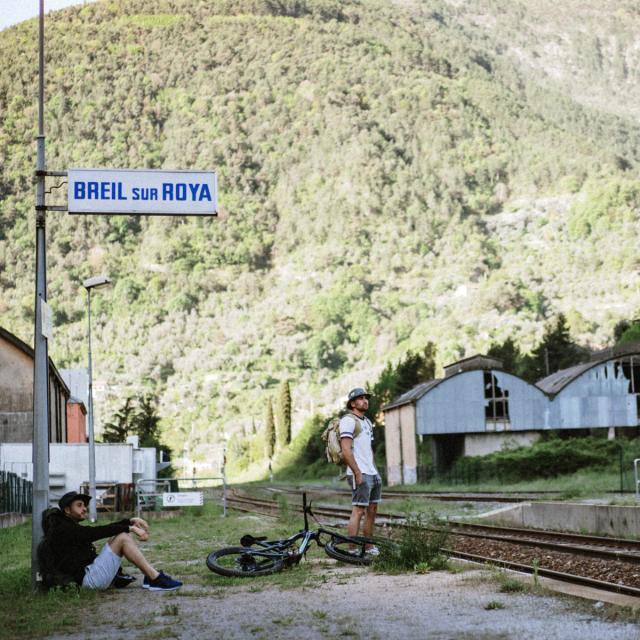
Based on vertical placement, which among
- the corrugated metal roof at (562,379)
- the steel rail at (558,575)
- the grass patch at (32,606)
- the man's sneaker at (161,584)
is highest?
the corrugated metal roof at (562,379)

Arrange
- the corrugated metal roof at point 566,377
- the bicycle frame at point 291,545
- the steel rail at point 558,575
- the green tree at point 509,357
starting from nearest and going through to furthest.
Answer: the steel rail at point 558,575
the bicycle frame at point 291,545
the corrugated metal roof at point 566,377
the green tree at point 509,357

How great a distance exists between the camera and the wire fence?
2875cm

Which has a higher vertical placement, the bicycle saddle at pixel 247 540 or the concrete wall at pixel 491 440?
the concrete wall at pixel 491 440

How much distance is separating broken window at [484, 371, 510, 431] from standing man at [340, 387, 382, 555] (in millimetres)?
51899

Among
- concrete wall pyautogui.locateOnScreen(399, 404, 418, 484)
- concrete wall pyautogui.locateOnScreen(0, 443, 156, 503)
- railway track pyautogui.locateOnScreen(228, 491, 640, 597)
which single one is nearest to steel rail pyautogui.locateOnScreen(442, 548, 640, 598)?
railway track pyautogui.locateOnScreen(228, 491, 640, 597)

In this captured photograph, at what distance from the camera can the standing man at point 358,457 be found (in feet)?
43.2

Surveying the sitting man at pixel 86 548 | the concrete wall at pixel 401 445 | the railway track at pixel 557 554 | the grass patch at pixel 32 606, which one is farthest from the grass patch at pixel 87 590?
the concrete wall at pixel 401 445

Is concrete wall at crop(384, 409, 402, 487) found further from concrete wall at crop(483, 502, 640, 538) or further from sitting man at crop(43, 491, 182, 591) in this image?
sitting man at crop(43, 491, 182, 591)

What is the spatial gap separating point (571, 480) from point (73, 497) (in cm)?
3582

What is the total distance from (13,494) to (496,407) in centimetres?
3870

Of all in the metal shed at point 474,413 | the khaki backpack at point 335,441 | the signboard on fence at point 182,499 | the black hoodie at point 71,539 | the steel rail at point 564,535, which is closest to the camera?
the black hoodie at point 71,539

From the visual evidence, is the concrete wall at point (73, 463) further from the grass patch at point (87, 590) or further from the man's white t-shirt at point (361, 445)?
the man's white t-shirt at point (361, 445)

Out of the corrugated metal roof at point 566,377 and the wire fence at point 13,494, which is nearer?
the wire fence at point 13,494

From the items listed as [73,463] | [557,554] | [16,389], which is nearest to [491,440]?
[16,389]
